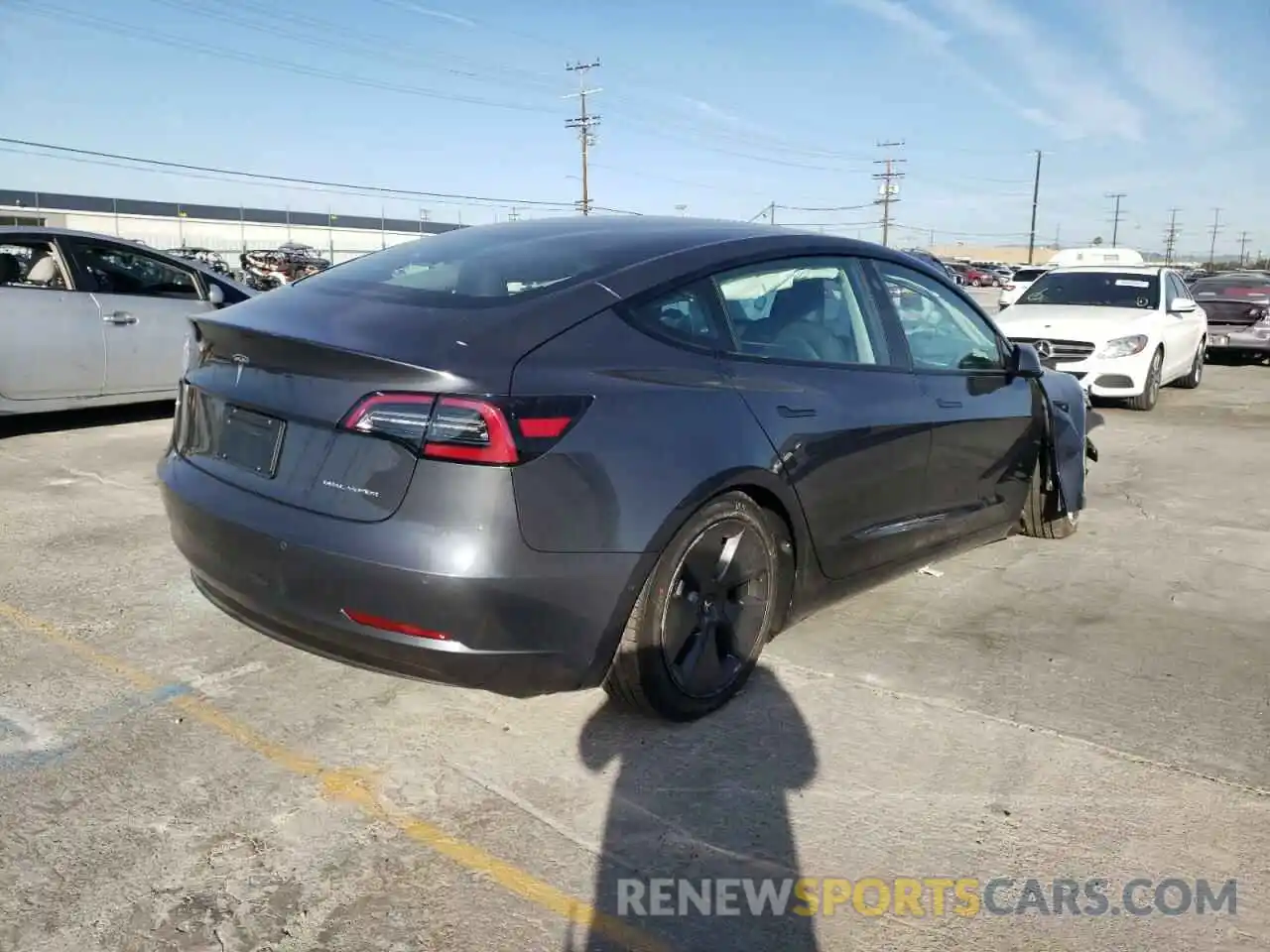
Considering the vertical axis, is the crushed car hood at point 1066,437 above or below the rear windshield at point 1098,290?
below

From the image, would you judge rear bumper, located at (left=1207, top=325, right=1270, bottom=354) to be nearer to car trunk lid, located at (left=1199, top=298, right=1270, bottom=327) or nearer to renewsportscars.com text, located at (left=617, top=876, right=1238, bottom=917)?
car trunk lid, located at (left=1199, top=298, right=1270, bottom=327)

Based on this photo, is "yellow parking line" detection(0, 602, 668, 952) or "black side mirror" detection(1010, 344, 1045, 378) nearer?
"yellow parking line" detection(0, 602, 668, 952)

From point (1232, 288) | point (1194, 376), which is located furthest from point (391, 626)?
point (1232, 288)

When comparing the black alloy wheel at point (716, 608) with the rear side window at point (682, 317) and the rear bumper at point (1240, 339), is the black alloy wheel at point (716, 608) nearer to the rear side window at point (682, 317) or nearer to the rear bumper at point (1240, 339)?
the rear side window at point (682, 317)

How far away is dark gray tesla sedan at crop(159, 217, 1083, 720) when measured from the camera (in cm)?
257

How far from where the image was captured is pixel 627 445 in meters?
2.77

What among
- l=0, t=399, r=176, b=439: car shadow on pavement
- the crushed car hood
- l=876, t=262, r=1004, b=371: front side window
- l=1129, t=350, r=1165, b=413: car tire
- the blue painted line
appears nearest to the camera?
the blue painted line

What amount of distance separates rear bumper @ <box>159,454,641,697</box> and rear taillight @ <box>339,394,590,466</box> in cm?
20

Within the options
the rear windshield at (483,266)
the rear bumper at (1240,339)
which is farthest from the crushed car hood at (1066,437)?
the rear bumper at (1240,339)

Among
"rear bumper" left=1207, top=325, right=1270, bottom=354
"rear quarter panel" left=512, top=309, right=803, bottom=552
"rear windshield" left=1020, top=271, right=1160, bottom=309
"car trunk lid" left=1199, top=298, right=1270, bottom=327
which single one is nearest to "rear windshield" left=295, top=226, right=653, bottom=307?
"rear quarter panel" left=512, top=309, right=803, bottom=552

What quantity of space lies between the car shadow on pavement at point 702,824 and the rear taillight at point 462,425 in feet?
3.37

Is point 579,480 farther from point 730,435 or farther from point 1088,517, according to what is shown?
point 1088,517

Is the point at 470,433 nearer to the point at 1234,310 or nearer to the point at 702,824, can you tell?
the point at 702,824

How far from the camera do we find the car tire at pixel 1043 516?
5.17 meters
